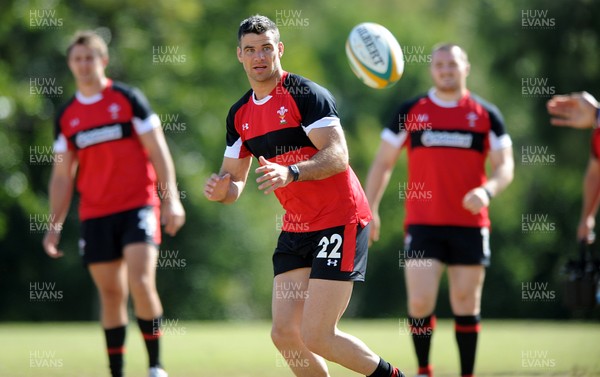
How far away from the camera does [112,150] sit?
7.79 metres

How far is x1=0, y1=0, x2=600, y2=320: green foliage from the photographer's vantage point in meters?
24.5

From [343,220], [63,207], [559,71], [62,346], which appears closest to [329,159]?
[343,220]

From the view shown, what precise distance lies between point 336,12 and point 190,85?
1375 centimetres

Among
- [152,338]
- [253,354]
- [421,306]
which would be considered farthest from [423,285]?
[253,354]

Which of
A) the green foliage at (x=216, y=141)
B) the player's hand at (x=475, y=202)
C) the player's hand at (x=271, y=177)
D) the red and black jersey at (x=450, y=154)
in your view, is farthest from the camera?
the green foliage at (x=216, y=141)

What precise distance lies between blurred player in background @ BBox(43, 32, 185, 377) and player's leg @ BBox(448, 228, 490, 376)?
7.25 feet

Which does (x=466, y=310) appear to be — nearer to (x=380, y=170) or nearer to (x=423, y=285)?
(x=423, y=285)

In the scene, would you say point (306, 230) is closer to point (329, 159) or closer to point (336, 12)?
point (329, 159)

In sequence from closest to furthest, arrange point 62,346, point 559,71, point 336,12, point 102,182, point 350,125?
point 102,182 < point 62,346 < point 559,71 < point 350,125 < point 336,12

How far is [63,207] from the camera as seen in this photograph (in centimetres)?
816

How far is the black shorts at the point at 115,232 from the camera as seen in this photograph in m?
7.68

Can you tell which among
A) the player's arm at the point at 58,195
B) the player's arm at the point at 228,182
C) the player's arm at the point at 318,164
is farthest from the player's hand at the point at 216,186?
the player's arm at the point at 58,195

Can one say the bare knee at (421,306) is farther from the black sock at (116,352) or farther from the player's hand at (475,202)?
the black sock at (116,352)

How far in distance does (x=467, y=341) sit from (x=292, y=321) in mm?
2207
